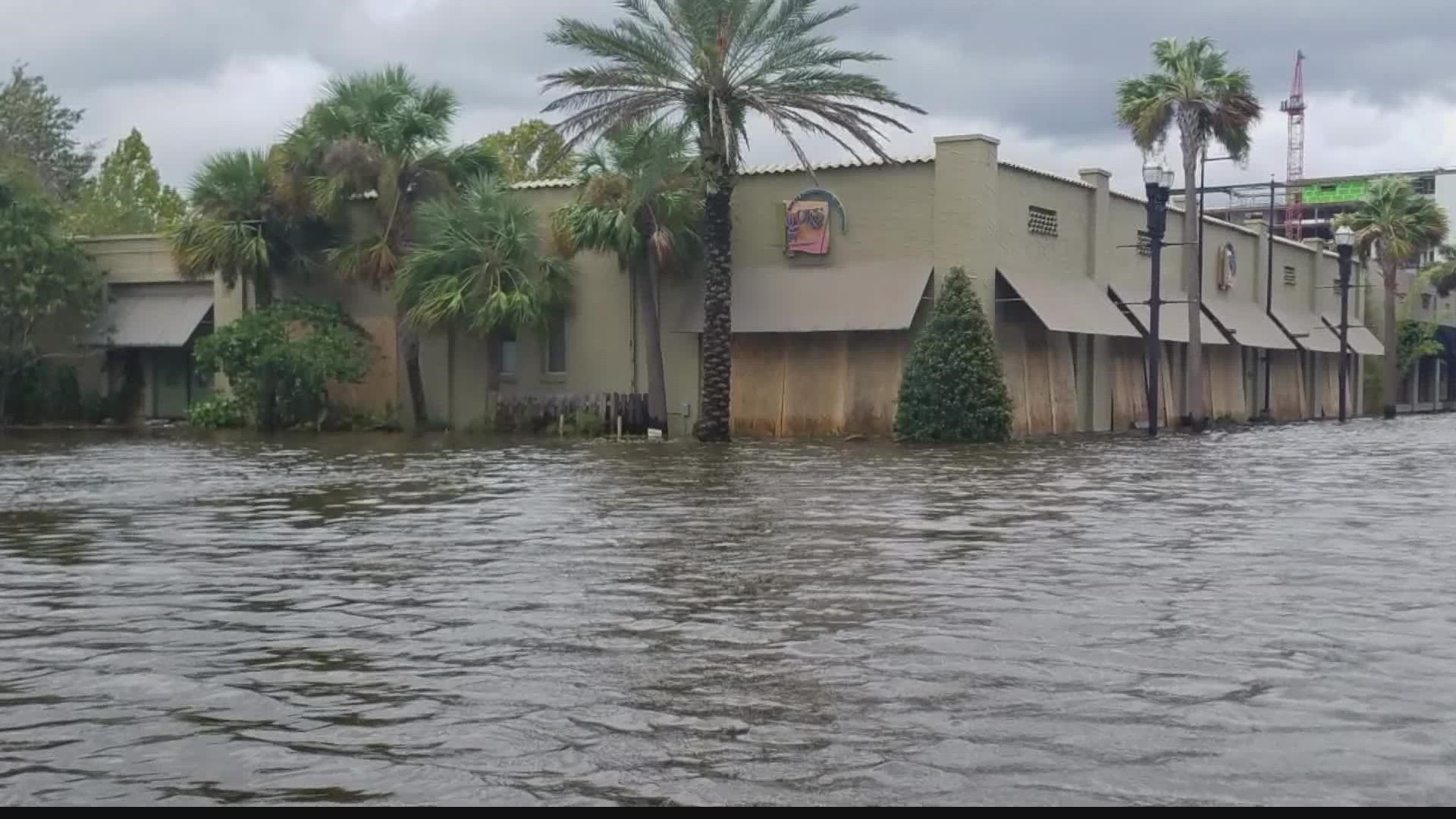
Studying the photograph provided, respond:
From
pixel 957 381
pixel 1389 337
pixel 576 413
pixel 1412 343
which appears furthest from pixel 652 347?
pixel 1412 343

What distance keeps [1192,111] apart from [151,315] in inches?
1009

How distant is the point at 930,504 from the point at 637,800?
416 inches

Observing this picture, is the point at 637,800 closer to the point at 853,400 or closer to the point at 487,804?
the point at 487,804

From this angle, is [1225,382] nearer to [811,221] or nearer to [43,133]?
[811,221]

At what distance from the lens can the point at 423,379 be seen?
36.2m

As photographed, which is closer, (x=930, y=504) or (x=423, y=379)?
(x=930, y=504)

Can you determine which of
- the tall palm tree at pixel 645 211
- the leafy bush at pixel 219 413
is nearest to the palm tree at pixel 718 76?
the tall palm tree at pixel 645 211

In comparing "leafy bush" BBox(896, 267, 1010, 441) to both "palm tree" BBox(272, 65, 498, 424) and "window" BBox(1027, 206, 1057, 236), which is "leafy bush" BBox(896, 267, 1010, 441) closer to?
"window" BBox(1027, 206, 1057, 236)

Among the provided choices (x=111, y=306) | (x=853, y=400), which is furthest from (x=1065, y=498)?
(x=111, y=306)

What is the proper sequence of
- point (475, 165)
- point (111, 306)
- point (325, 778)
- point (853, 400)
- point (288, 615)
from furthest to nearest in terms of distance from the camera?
1. point (111, 306)
2. point (475, 165)
3. point (853, 400)
4. point (288, 615)
5. point (325, 778)

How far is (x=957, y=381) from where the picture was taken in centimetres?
2847

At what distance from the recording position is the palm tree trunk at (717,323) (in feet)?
98.2

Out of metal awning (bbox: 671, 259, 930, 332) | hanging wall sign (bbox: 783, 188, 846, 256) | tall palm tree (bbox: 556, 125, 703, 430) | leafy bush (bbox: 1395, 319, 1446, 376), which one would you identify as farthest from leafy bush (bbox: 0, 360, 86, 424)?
leafy bush (bbox: 1395, 319, 1446, 376)

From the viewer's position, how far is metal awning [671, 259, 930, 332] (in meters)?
30.3
